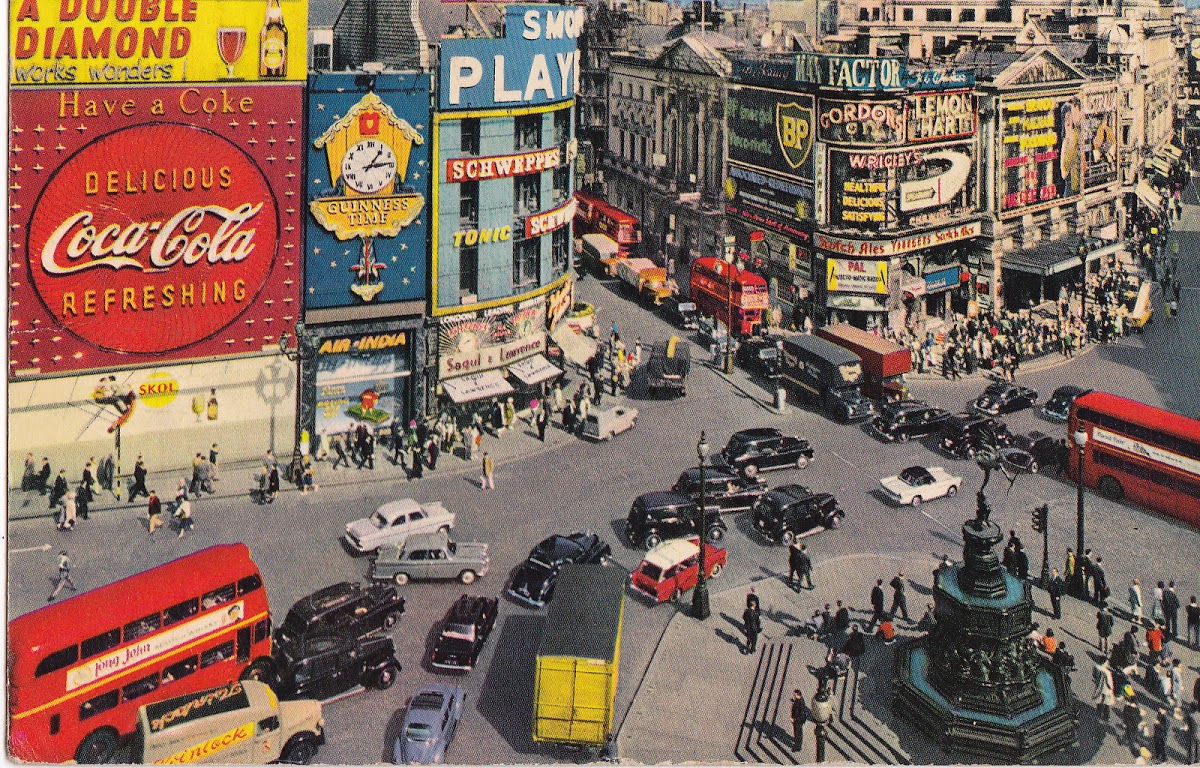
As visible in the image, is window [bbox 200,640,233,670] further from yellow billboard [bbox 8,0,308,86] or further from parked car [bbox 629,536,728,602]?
yellow billboard [bbox 8,0,308,86]

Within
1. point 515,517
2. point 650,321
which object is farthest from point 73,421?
point 650,321

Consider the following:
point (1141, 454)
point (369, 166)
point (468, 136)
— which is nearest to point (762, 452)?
point (1141, 454)

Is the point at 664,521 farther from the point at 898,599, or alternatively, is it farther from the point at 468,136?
the point at 468,136

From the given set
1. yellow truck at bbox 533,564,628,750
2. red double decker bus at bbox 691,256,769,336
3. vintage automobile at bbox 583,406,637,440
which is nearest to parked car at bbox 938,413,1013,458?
vintage automobile at bbox 583,406,637,440

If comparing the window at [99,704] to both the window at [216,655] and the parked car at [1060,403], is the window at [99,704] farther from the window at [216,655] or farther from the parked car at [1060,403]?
the parked car at [1060,403]

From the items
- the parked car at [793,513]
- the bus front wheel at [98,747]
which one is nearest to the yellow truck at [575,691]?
the bus front wheel at [98,747]

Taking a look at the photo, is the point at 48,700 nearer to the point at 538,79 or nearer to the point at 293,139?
the point at 293,139
